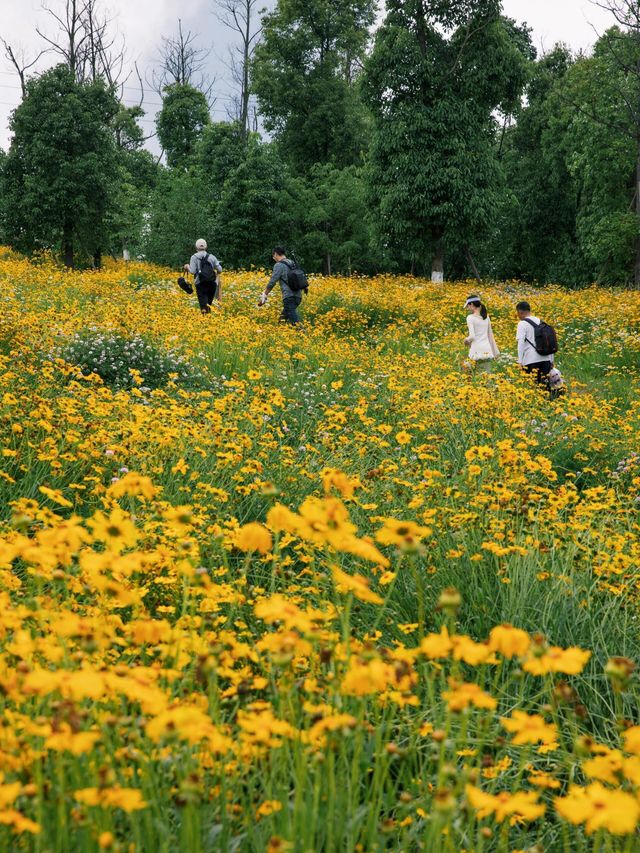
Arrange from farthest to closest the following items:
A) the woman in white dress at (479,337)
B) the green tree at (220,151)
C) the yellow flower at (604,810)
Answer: the green tree at (220,151), the woman in white dress at (479,337), the yellow flower at (604,810)

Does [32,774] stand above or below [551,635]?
above

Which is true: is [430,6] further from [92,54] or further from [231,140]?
[92,54]

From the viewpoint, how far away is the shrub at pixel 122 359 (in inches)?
306

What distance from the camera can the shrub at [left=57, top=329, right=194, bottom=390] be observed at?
7.77 meters

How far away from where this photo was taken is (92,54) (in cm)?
3362

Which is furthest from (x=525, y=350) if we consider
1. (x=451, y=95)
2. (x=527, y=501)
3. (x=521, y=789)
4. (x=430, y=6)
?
(x=430, y=6)

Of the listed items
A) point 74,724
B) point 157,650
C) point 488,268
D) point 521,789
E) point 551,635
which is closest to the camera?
point 74,724

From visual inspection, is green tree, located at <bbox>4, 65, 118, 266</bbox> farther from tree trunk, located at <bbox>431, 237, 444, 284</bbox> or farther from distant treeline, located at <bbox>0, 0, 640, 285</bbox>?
tree trunk, located at <bbox>431, 237, 444, 284</bbox>

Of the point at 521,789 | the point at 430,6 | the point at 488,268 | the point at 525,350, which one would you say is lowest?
the point at 521,789

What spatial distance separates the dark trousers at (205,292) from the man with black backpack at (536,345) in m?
5.43

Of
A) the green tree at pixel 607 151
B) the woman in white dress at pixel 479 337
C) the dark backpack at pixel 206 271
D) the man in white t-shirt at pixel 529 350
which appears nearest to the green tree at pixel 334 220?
the green tree at pixel 607 151

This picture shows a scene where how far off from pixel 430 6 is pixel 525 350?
18.6 meters

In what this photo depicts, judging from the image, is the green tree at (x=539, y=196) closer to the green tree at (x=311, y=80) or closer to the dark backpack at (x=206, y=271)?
the green tree at (x=311, y=80)

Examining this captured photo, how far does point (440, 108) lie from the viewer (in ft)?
72.8
